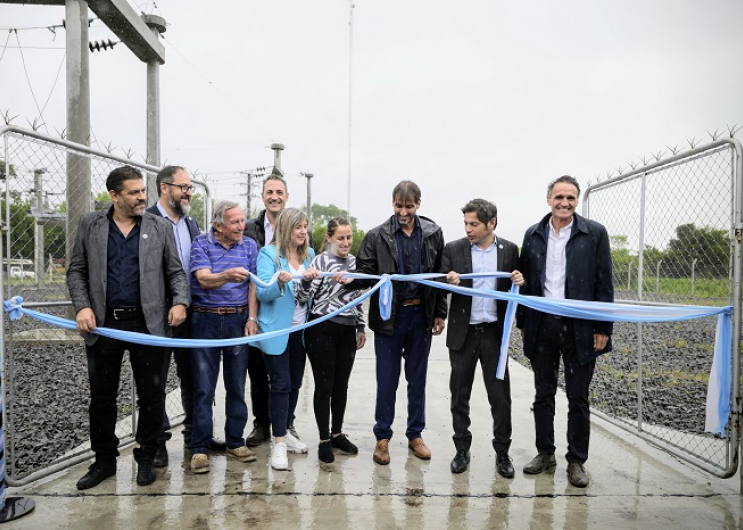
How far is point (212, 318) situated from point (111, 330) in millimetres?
663

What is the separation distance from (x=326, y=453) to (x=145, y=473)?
1.23 meters

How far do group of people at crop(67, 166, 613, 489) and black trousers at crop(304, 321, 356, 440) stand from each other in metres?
0.01

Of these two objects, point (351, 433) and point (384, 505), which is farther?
point (351, 433)

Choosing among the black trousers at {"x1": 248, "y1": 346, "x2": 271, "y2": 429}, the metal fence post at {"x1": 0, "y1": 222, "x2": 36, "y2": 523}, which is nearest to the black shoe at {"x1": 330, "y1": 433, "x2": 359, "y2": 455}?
the black trousers at {"x1": 248, "y1": 346, "x2": 271, "y2": 429}

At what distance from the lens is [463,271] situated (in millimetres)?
4004

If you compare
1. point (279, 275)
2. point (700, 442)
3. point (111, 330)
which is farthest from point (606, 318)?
point (111, 330)

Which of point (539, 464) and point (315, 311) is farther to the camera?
point (315, 311)

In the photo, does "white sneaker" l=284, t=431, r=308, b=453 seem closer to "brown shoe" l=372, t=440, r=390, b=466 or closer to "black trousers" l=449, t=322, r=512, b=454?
"brown shoe" l=372, t=440, r=390, b=466

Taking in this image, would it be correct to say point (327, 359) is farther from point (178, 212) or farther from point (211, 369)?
point (178, 212)

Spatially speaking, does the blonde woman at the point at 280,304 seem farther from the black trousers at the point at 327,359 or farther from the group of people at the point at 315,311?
the black trousers at the point at 327,359

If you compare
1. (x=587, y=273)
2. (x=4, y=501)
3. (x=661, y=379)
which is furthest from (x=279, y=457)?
(x=661, y=379)

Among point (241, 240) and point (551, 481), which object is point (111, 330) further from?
point (551, 481)

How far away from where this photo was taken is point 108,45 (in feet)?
39.6

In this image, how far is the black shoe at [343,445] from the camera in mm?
4257
